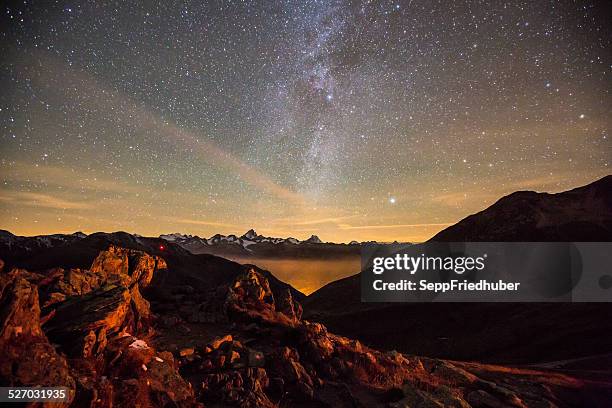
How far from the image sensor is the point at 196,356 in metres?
16.9

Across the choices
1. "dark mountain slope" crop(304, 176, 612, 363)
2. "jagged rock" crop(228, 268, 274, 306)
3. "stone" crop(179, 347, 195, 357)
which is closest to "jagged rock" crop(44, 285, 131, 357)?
"stone" crop(179, 347, 195, 357)

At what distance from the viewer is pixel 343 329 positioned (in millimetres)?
81625

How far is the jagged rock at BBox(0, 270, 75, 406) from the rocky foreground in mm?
36

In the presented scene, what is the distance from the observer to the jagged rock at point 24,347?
10969 mm

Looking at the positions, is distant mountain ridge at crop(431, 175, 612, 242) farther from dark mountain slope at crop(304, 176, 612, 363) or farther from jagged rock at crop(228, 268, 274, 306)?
jagged rock at crop(228, 268, 274, 306)

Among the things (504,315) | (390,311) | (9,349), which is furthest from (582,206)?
(9,349)

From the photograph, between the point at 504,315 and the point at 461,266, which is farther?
the point at 461,266

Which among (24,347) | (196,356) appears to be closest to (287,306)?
(196,356)

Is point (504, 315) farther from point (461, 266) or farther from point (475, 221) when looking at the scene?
point (475, 221)

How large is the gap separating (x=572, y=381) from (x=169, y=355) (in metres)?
29.4

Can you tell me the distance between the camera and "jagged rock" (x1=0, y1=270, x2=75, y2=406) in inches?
432

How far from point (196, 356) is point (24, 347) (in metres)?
7.09

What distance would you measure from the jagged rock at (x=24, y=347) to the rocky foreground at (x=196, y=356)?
0.12ft

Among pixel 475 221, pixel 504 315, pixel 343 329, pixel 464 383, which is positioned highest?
pixel 475 221
